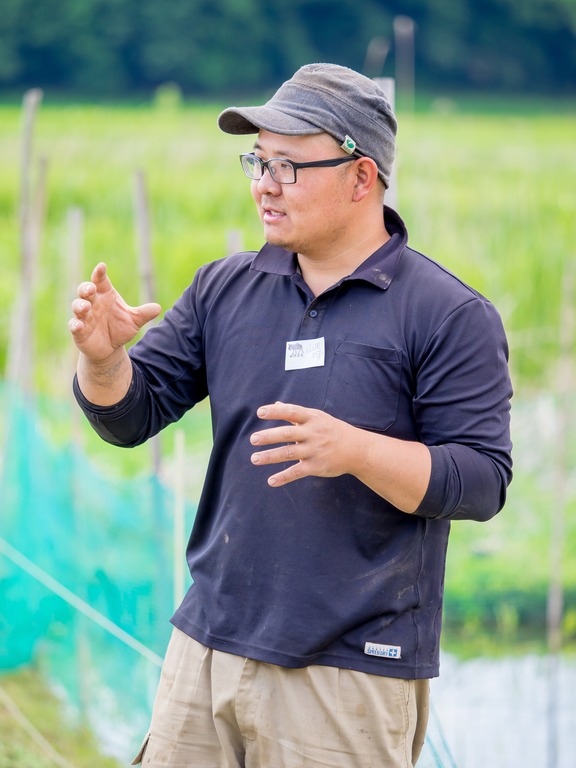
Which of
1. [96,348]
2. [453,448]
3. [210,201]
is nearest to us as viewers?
[453,448]

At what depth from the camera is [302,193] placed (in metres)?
1.67

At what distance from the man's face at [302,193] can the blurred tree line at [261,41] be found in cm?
1341

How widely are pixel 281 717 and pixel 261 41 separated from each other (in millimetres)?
15094

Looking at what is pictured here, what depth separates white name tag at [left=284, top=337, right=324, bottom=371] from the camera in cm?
164

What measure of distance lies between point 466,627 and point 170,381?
129 inches

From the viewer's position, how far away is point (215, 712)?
167 cm

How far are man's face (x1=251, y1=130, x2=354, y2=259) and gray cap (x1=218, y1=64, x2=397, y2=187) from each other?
1.0 inches

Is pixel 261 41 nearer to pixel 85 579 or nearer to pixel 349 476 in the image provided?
pixel 85 579

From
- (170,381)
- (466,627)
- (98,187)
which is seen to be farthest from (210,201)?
(170,381)

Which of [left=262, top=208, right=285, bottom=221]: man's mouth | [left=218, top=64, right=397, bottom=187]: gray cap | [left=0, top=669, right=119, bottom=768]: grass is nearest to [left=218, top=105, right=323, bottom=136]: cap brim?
[left=218, top=64, right=397, bottom=187]: gray cap

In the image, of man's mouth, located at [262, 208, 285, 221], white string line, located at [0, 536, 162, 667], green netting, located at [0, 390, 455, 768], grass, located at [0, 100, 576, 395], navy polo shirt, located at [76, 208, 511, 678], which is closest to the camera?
navy polo shirt, located at [76, 208, 511, 678]

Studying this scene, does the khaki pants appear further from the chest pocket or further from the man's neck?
the man's neck

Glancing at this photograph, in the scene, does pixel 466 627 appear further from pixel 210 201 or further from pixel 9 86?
pixel 9 86

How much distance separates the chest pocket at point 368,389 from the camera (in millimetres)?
1607
